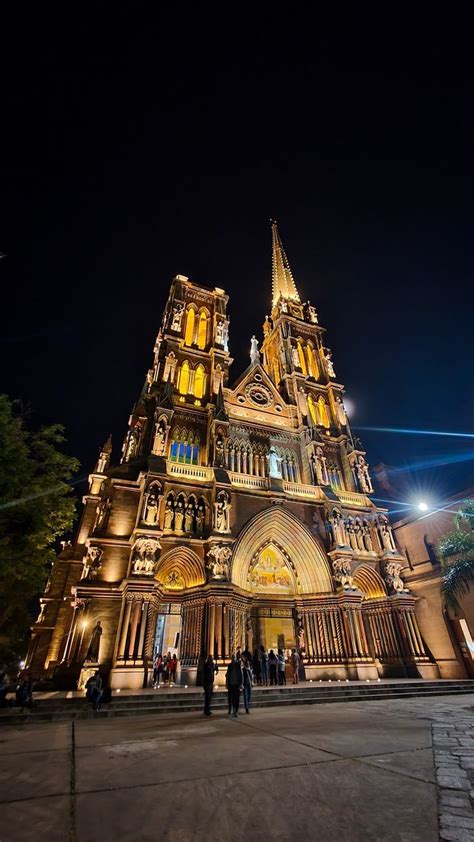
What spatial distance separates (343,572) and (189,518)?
29.2 ft

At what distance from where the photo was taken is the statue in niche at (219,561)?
17.8 meters

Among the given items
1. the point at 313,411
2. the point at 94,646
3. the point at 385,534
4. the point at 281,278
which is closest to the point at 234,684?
the point at 94,646

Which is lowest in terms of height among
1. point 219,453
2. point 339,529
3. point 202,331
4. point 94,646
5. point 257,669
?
point 257,669

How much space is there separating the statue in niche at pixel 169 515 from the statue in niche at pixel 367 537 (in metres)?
12.0

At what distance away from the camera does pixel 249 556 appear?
2017 centimetres

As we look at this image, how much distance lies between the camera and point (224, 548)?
18375 mm

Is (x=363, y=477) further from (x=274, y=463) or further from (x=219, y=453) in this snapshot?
(x=219, y=453)

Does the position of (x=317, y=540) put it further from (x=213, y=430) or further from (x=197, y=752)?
(x=197, y=752)

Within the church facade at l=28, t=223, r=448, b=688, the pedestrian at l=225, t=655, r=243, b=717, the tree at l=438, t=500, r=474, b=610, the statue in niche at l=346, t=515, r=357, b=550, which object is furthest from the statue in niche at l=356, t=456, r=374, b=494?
the pedestrian at l=225, t=655, r=243, b=717

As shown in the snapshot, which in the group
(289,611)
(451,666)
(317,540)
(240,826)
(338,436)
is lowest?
(240,826)

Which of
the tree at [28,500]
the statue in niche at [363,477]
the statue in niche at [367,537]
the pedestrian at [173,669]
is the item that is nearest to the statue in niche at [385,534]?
the statue in niche at [367,537]

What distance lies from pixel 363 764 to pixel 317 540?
17882mm

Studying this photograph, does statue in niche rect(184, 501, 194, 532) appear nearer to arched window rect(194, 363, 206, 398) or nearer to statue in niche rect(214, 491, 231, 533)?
statue in niche rect(214, 491, 231, 533)

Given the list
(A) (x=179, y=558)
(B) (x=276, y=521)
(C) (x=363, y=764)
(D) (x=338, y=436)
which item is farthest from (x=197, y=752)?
(D) (x=338, y=436)
